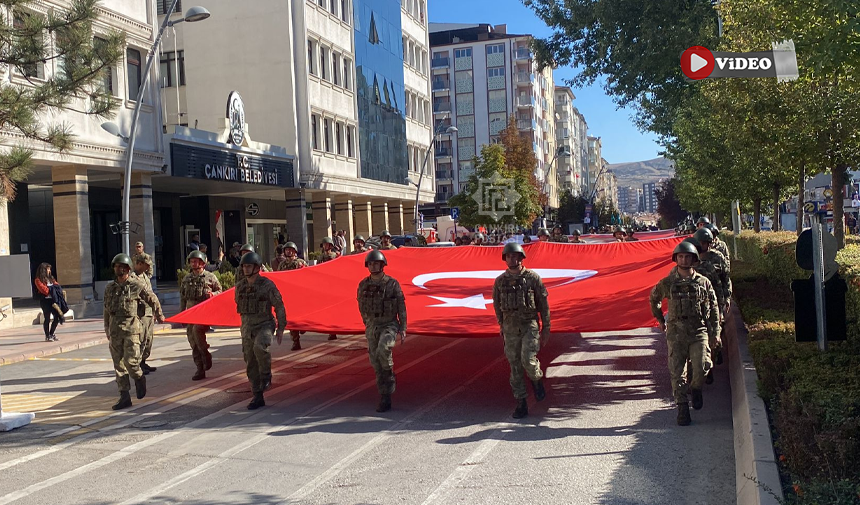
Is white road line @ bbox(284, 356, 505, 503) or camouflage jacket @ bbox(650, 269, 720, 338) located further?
camouflage jacket @ bbox(650, 269, 720, 338)

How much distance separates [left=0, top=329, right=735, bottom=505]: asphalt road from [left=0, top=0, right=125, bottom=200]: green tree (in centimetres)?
373

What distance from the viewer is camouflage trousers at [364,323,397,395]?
407 inches

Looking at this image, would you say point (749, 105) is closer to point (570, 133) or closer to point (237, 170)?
point (237, 170)

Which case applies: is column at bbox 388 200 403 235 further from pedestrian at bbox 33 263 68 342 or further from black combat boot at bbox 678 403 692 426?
black combat boot at bbox 678 403 692 426

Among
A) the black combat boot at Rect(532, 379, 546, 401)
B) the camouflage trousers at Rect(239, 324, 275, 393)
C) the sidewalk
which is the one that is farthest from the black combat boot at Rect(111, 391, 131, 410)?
the sidewalk

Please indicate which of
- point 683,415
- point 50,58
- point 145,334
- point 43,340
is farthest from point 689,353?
point 43,340

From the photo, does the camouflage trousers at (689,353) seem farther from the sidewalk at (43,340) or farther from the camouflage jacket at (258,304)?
the sidewalk at (43,340)

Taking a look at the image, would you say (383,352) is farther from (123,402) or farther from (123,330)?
(123,402)

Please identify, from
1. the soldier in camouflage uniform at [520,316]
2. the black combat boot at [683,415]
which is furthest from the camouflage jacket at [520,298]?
the black combat boot at [683,415]

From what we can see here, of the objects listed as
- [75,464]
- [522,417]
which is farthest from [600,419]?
[75,464]

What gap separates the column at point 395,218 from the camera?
54969 millimetres

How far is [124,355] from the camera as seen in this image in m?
11.0

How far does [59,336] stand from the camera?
19266mm

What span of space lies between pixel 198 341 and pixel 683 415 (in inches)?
284
